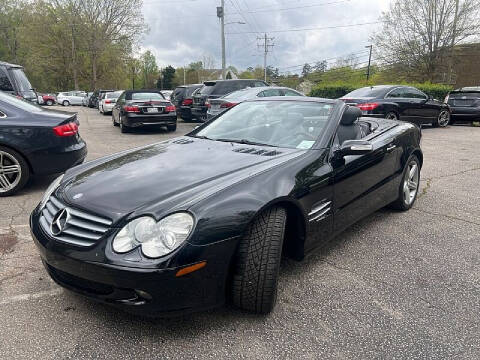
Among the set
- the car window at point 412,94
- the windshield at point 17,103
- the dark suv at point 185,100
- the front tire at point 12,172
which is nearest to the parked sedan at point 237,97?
the dark suv at point 185,100

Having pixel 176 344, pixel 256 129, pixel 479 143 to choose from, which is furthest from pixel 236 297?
pixel 479 143

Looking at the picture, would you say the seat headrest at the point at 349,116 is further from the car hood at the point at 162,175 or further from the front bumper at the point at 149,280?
the front bumper at the point at 149,280

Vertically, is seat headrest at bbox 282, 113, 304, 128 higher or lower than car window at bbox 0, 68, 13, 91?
lower

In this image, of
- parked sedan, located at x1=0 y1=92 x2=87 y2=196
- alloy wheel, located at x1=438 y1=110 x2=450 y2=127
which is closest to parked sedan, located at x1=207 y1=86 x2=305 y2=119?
parked sedan, located at x1=0 y1=92 x2=87 y2=196

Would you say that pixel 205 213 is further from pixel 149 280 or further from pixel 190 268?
pixel 149 280

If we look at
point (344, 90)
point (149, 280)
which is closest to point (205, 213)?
point (149, 280)

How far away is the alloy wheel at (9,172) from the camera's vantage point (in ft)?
16.0

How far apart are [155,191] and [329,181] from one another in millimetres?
1354

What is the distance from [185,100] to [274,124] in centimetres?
1179

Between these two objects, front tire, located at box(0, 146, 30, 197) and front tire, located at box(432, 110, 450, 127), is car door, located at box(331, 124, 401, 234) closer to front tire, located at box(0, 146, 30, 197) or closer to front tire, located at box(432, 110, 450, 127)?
front tire, located at box(0, 146, 30, 197)

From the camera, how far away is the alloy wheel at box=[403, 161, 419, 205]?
14.6ft

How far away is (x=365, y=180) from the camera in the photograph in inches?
137

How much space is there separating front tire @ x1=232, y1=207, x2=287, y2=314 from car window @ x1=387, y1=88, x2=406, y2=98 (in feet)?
33.4

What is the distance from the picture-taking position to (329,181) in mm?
2947
